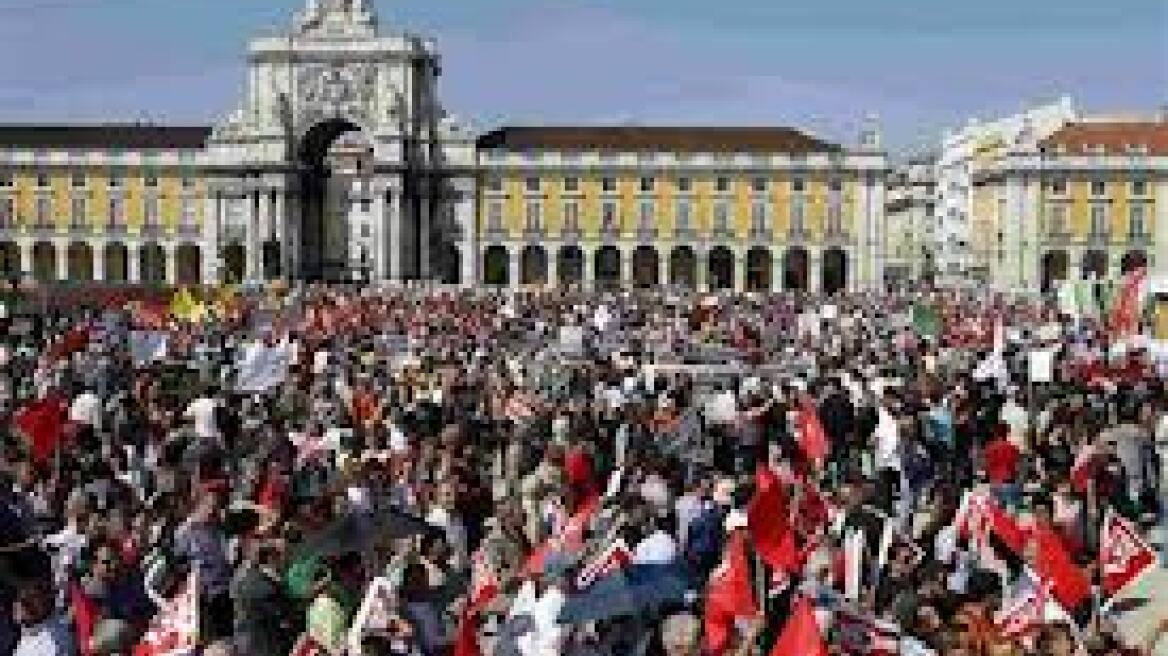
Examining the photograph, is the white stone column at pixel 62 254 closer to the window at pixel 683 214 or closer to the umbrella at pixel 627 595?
the window at pixel 683 214

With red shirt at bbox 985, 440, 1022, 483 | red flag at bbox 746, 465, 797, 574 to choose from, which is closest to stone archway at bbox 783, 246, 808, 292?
red shirt at bbox 985, 440, 1022, 483

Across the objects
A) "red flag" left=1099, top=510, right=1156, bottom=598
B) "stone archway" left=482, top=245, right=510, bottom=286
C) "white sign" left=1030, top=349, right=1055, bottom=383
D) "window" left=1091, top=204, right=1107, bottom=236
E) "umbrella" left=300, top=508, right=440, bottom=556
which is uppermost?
"window" left=1091, top=204, right=1107, bottom=236

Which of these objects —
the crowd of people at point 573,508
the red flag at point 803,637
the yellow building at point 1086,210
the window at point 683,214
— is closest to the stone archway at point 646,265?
the window at point 683,214

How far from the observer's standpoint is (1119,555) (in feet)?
40.7

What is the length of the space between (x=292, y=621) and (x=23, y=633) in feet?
3.77

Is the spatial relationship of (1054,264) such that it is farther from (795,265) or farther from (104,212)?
(104,212)

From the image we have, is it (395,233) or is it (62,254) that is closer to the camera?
(395,233)

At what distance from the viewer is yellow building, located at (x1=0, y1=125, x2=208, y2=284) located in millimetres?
115312

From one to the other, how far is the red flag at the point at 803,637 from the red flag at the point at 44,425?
8487 millimetres

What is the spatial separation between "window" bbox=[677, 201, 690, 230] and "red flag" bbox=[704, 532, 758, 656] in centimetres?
10345

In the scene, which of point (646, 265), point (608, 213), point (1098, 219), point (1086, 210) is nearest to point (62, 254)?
point (608, 213)

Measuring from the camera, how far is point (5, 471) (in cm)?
1411

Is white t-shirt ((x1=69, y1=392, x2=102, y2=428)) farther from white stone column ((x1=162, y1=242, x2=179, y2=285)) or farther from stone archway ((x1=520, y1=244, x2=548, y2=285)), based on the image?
white stone column ((x1=162, y1=242, x2=179, y2=285))

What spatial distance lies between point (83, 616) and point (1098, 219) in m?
104
